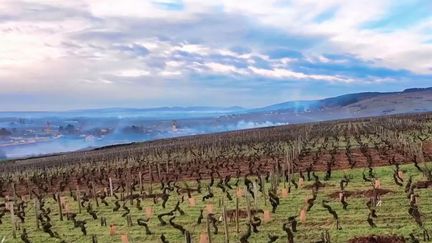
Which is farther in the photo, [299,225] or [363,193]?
[363,193]

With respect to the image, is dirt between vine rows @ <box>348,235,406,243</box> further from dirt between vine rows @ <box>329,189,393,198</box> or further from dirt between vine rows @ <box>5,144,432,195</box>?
dirt between vine rows @ <box>5,144,432,195</box>

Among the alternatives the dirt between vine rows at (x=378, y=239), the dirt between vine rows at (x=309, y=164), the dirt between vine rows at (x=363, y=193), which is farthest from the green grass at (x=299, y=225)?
the dirt between vine rows at (x=309, y=164)

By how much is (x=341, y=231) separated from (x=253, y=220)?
246 cm

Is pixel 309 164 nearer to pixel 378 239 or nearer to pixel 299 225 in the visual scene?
pixel 299 225

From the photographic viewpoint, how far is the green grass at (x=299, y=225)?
13.2m

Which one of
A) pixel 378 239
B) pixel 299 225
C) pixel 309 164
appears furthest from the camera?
pixel 309 164

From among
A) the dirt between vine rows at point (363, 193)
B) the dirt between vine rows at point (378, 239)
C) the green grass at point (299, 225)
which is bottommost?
the green grass at point (299, 225)

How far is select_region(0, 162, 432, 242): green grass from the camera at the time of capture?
13.2 m

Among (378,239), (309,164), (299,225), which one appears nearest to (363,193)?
(299,225)

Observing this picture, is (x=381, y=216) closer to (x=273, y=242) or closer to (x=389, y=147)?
(x=273, y=242)

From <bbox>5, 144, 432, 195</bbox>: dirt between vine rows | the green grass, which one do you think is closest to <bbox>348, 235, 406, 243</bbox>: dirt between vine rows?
the green grass

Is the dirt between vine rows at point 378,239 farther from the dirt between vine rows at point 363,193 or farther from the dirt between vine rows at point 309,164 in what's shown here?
the dirt between vine rows at point 309,164

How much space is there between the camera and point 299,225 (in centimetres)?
1423

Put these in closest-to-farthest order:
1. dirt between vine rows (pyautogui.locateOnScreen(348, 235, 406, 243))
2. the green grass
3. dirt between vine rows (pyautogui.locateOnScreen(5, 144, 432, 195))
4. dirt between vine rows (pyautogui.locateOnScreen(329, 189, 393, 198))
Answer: dirt between vine rows (pyautogui.locateOnScreen(348, 235, 406, 243)), the green grass, dirt between vine rows (pyautogui.locateOnScreen(329, 189, 393, 198)), dirt between vine rows (pyautogui.locateOnScreen(5, 144, 432, 195))
